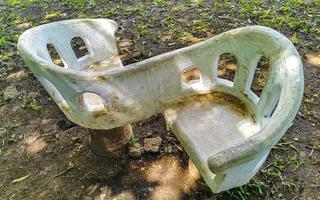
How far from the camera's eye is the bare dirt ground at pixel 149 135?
2.72 meters

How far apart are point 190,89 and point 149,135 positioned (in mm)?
686

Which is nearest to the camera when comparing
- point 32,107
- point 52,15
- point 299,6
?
point 32,107

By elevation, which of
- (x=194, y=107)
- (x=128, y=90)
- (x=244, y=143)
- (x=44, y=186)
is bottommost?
(x=44, y=186)

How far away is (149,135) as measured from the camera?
10.3 feet

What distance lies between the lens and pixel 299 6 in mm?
4621

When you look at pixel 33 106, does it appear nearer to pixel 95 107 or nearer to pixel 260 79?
pixel 95 107

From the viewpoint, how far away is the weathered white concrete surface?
2.08 metres

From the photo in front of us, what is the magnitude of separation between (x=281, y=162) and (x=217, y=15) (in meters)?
2.49

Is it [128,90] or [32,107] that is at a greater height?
[128,90]

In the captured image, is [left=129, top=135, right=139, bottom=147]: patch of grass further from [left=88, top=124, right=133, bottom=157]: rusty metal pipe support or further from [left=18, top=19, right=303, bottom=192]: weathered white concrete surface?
[left=18, top=19, right=303, bottom=192]: weathered white concrete surface

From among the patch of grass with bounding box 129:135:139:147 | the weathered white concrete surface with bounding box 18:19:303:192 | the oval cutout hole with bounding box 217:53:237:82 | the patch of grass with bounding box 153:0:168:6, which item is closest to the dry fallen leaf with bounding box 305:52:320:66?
the oval cutout hole with bounding box 217:53:237:82

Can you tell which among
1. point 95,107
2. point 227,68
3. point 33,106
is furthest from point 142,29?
point 95,107

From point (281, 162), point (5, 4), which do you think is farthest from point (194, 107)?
point (5, 4)

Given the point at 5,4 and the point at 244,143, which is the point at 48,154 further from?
the point at 5,4
